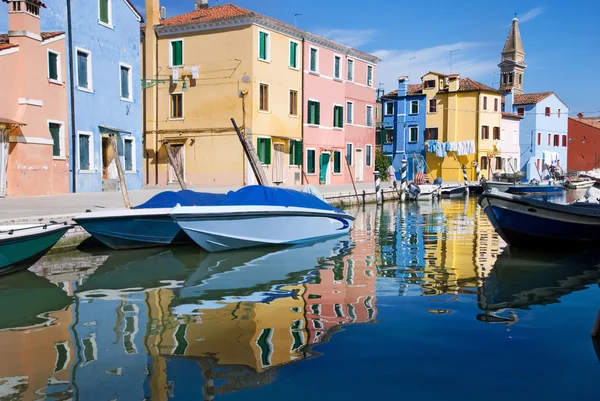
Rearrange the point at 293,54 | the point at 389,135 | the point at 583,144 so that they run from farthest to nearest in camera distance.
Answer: the point at 583,144 → the point at 389,135 → the point at 293,54

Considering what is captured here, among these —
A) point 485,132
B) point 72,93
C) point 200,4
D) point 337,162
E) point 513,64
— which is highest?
point 513,64

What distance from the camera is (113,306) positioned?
7227 mm

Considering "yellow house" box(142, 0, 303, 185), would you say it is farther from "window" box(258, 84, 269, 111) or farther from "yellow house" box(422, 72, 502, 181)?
"yellow house" box(422, 72, 502, 181)

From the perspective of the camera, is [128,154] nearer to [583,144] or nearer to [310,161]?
[310,161]

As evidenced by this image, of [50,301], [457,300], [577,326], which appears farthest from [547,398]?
[50,301]

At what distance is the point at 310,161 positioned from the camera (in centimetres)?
3209

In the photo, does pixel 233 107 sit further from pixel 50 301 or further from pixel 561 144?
pixel 561 144

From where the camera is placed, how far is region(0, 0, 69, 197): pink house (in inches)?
691

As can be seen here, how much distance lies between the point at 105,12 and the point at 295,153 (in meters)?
11.9

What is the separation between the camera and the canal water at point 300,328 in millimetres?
4586

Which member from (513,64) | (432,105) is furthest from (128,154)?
(513,64)

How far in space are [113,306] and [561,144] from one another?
57.5 metres

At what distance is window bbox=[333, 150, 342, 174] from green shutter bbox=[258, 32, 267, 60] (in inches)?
319

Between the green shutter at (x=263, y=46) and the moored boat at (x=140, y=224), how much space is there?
16.9 m
